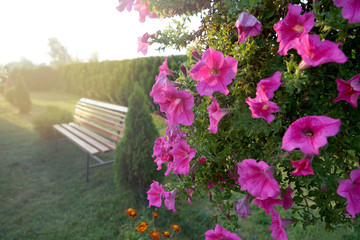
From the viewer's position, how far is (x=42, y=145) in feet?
22.3

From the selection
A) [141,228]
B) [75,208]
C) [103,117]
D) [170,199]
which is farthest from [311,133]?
[103,117]

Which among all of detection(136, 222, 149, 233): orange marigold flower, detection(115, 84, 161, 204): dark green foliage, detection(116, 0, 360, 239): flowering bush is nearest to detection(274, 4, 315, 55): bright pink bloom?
detection(116, 0, 360, 239): flowering bush

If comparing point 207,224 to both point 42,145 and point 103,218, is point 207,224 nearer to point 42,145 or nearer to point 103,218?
point 103,218

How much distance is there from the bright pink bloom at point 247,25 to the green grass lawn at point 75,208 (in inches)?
103

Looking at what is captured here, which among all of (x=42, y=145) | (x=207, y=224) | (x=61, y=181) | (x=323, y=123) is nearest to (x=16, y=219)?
(x=61, y=181)

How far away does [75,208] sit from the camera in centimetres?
387

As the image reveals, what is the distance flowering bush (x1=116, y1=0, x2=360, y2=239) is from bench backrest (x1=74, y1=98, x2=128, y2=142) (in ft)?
11.8

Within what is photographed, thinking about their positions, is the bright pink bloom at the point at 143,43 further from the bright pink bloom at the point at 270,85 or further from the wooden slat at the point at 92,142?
the wooden slat at the point at 92,142

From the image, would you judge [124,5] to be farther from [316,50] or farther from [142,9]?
[316,50]

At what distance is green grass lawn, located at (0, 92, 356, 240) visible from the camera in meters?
3.22

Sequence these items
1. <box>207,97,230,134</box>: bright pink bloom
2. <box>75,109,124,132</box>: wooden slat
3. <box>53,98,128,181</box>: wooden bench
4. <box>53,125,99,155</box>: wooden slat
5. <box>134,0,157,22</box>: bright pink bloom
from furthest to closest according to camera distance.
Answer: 1. <box>75,109,124,132</box>: wooden slat
2. <box>53,98,128,181</box>: wooden bench
3. <box>53,125,99,155</box>: wooden slat
4. <box>134,0,157,22</box>: bright pink bloom
5. <box>207,97,230,134</box>: bright pink bloom

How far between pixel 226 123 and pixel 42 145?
705cm

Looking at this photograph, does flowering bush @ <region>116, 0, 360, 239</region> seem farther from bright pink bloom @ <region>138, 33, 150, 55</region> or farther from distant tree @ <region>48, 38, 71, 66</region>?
distant tree @ <region>48, 38, 71, 66</region>

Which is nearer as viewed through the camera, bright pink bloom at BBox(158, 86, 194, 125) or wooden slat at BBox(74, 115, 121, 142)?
bright pink bloom at BBox(158, 86, 194, 125)
